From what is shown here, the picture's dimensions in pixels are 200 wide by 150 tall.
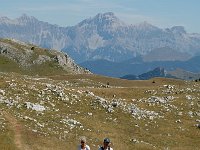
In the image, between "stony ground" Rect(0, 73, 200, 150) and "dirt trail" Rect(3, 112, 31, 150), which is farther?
"stony ground" Rect(0, 73, 200, 150)

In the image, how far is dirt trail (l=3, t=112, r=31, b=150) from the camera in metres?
→ 43.9

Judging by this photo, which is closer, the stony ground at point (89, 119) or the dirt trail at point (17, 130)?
the dirt trail at point (17, 130)

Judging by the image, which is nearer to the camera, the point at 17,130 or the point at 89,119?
the point at 17,130

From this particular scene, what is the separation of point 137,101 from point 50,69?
12810 centimetres

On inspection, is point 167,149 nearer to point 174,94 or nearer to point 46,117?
point 46,117

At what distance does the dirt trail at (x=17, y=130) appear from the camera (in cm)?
4391

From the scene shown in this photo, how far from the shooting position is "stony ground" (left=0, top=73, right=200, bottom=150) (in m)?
48.4

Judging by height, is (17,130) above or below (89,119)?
above

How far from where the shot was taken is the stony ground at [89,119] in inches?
1905

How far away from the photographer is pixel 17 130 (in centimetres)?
4766

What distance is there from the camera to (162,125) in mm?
61500

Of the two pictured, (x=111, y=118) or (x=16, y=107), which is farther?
(x=111, y=118)

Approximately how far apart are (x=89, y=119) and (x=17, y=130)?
1234 centimetres

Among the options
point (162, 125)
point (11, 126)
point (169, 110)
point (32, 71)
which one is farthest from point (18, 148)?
point (32, 71)
